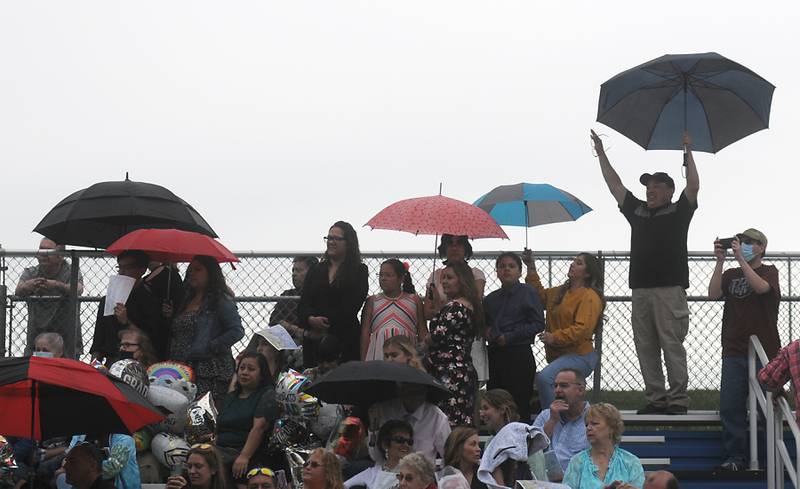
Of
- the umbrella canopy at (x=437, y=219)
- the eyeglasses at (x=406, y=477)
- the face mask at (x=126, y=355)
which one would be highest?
the umbrella canopy at (x=437, y=219)

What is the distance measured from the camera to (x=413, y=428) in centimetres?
1053

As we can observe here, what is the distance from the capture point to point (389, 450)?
33.7ft

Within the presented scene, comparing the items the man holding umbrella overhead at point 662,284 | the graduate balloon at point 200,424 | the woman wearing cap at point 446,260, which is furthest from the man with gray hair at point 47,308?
the man holding umbrella overhead at point 662,284

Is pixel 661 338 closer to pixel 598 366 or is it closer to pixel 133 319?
pixel 598 366

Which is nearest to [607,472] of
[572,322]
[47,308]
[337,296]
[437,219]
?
[572,322]

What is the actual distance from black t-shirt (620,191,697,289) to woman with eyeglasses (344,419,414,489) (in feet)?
9.05

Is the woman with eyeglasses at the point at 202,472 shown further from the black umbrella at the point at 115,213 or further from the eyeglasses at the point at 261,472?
the black umbrella at the point at 115,213

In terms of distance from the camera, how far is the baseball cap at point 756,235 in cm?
1189

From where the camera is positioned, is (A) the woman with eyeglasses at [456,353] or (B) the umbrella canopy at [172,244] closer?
(A) the woman with eyeglasses at [456,353]

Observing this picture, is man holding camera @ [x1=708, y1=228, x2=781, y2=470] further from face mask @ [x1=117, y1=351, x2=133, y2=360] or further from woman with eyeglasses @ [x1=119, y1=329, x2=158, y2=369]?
face mask @ [x1=117, y1=351, x2=133, y2=360]

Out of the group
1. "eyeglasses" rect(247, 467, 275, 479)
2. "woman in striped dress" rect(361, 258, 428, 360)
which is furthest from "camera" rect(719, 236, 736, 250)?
"eyeglasses" rect(247, 467, 275, 479)

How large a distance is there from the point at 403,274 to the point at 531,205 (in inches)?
80.6

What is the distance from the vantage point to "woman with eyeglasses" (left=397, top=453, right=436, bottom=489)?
31.1 ft

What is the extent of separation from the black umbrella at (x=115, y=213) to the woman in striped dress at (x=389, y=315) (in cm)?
178
